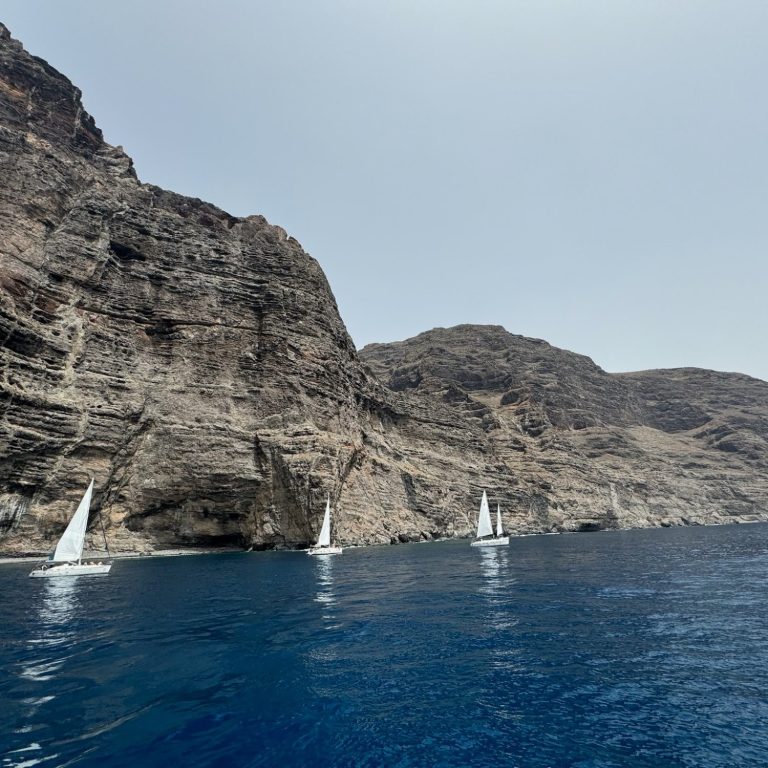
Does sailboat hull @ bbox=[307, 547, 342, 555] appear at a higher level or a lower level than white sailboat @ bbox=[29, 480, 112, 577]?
lower

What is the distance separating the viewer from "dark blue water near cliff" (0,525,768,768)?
28.8 feet

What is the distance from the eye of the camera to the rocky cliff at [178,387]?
5106cm

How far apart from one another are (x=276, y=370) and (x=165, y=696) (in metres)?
57.2

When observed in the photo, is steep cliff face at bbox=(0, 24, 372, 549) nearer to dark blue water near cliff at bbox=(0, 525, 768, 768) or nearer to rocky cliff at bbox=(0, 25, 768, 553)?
rocky cliff at bbox=(0, 25, 768, 553)

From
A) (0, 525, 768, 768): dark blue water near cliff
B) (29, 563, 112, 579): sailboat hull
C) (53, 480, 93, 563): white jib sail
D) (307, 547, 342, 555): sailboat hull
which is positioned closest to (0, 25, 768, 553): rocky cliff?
(307, 547, 342, 555): sailboat hull

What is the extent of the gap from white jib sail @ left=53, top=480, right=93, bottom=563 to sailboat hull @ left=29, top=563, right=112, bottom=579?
596mm

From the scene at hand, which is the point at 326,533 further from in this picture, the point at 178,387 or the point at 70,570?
the point at 178,387

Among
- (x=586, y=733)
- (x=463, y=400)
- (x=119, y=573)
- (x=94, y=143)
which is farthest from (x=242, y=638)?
(x=463, y=400)

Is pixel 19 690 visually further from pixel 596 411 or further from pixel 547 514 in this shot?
pixel 596 411

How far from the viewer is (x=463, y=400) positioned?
137 metres

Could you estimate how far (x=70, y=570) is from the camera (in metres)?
35.8

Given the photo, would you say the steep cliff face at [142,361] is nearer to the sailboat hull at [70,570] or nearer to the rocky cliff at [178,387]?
the rocky cliff at [178,387]

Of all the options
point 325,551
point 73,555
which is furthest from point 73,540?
point 325,551

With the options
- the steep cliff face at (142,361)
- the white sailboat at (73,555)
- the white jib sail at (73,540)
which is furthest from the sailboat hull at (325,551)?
the white jib sail at (73,540)
